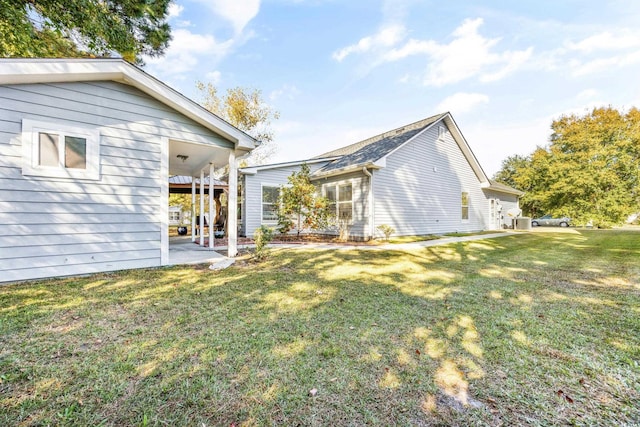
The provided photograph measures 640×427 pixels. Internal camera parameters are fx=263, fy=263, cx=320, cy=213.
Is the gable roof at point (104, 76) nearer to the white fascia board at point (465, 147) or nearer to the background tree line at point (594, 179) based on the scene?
the white fascia board at point (465, 147)

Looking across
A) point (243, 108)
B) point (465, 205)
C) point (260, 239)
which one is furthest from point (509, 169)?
point (260, 239)

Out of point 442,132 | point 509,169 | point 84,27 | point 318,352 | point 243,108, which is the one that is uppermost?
point 243,108

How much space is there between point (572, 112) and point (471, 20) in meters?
25.1

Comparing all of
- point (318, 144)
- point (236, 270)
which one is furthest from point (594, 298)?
point (318, 144)

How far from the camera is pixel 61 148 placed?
4598 millimetres

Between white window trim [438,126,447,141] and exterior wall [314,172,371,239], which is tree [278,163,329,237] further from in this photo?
white window trim [438,126,447,141]

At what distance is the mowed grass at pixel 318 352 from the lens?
1.67 m

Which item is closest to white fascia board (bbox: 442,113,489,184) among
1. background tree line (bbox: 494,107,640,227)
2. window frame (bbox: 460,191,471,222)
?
window frame (bbox: 460,191,471,222)

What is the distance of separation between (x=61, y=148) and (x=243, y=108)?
18.9 m

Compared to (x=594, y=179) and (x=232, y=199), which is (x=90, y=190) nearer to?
(x=232, y=199)

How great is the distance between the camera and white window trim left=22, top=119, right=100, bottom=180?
431cm

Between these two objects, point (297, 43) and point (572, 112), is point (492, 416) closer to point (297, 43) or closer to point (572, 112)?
point (297, 43)

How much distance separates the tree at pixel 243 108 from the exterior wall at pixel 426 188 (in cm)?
1359

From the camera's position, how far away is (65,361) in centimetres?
217
